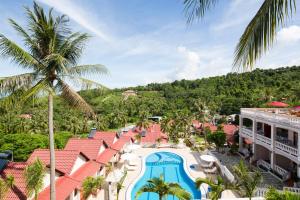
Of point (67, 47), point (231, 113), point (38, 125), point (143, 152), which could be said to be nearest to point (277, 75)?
point (231, 113)

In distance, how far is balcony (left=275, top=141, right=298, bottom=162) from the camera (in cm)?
1831

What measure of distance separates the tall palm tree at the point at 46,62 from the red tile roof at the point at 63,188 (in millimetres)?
2609

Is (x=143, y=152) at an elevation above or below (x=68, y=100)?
below

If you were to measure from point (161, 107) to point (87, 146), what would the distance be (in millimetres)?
65244

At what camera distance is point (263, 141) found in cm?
2361

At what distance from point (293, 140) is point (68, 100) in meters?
19.3

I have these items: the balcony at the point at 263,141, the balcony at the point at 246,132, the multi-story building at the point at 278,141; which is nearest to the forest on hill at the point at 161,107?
the balcony at the point at 246,132

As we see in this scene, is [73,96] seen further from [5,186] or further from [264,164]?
[264,164]

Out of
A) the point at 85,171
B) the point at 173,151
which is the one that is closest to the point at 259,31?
the point at 85,171

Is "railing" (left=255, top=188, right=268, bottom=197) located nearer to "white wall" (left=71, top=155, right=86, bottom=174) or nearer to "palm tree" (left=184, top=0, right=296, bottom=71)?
"white wall" (left=71, top=155, right=86, bottom=174)

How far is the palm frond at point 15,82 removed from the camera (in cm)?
955

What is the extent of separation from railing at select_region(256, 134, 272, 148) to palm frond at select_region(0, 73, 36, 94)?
804 inches

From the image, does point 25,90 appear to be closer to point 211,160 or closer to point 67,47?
point 67,47

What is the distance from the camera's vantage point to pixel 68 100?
440 inches
